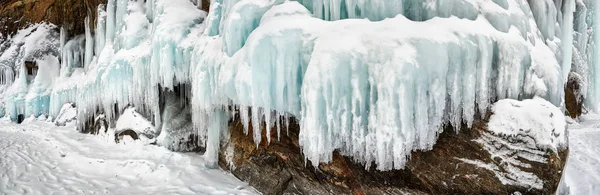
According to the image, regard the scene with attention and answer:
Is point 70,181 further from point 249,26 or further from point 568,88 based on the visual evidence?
point 568,88

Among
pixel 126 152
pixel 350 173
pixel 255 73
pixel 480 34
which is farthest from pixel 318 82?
pixel 126 152

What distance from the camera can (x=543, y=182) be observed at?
13.2 feet

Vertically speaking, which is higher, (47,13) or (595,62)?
(47,13)

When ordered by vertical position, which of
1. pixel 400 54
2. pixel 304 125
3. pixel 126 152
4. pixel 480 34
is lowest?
pixel 126 152

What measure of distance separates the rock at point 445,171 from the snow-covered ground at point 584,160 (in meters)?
2.50

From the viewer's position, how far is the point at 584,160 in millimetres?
7867

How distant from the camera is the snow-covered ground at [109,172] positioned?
5820 millimetres

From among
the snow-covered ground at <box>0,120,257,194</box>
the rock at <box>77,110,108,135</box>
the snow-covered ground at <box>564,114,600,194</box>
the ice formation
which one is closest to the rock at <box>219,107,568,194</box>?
the ice formation

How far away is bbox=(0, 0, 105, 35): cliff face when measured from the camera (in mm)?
15405

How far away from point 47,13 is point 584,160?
23.0 m

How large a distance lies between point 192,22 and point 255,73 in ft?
13.8

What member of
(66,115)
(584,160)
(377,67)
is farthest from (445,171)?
(66,115)

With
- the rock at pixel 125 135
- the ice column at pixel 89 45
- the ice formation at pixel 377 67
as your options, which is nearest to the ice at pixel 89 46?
the ice column at pixel 89 45

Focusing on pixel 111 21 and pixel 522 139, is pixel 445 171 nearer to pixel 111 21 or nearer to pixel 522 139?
pixel 522 139
